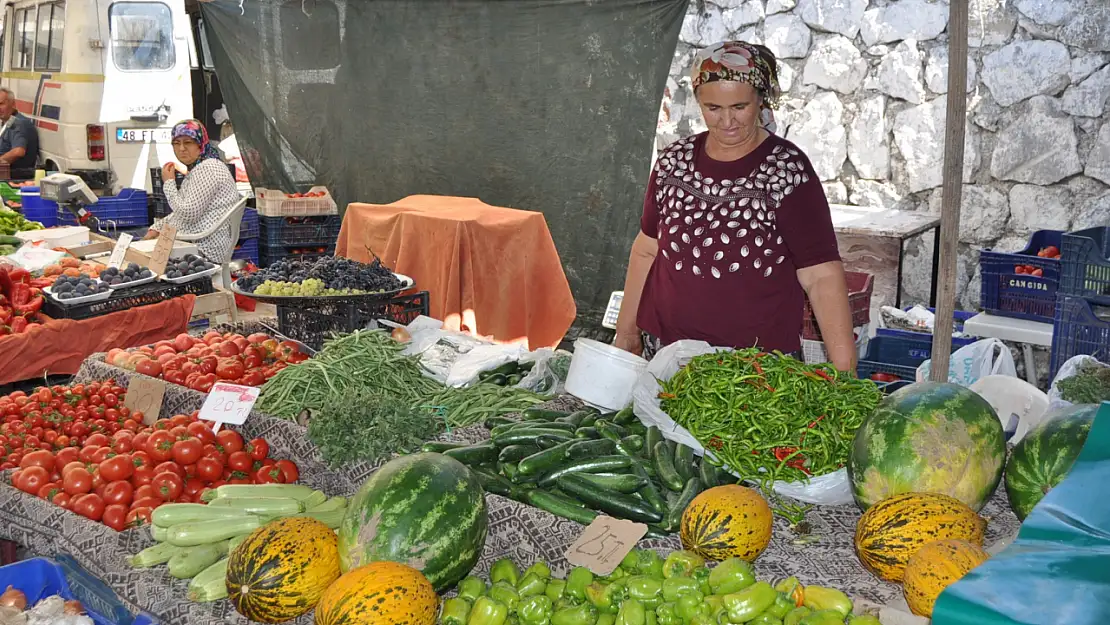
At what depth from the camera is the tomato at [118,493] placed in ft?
9.64

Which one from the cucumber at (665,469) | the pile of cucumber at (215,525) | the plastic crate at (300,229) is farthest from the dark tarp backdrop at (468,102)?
the pile of cucumber at (215,525)

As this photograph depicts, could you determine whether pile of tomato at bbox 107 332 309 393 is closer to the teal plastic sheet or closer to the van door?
the teal plastic sheet

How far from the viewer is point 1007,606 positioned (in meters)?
0.93

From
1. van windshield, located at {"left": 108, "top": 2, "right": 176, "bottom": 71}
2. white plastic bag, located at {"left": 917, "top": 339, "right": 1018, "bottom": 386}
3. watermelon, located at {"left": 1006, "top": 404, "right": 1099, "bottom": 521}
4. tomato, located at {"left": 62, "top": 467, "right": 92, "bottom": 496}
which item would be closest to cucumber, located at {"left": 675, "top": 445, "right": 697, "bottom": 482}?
watermelon, located at {"left": 1006, "top": 404, "right": 1099, "bottom": 521}

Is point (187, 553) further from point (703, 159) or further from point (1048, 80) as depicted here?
point (1048, 80)

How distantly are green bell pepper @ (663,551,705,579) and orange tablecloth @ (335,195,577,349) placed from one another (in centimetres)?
452

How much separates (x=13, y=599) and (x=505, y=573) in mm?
1382

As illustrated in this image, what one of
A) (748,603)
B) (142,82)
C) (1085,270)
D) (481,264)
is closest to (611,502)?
(748,603)

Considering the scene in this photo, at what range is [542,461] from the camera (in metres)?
2.62

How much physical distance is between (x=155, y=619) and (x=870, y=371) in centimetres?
427

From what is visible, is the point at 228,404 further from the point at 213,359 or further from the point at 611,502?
the point at 611,502

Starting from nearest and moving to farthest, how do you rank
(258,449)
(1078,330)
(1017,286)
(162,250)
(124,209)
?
(258,449) → (1078,330) → (1017,286) → (162,250) → (124,209)

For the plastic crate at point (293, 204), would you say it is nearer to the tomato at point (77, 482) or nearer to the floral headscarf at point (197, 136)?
the floral headscarf at point (197, 136)

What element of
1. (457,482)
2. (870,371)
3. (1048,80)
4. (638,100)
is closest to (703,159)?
(457,482)
